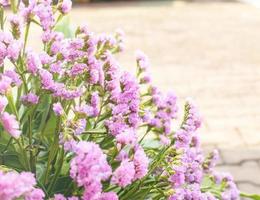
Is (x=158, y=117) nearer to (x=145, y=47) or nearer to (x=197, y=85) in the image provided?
(x=197, y=85)

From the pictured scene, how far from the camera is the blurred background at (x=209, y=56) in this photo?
3.59 m

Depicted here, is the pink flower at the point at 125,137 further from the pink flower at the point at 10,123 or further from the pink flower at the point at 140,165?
the pink flower at the point at 10,123

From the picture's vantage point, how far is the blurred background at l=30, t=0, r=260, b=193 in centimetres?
359

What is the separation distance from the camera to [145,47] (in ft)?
19.4

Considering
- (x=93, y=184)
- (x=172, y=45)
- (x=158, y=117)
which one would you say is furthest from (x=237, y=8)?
(x=93, y=184)

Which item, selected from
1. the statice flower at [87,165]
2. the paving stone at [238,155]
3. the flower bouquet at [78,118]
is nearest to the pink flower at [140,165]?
the flower bouquet at [78,118]

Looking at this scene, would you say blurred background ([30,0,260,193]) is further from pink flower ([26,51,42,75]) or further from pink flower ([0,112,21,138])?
pink flower ([0,112,21,138])

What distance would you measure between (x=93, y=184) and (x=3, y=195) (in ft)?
0.66

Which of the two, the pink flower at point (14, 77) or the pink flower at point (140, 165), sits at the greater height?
the pink flower at point (14, 77)

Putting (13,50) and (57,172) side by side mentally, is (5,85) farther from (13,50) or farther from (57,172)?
(57,172)

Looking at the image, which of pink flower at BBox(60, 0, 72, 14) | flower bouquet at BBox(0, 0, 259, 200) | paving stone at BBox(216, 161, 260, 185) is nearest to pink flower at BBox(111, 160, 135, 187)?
flower bouquet at BBox(0, 0, 259, 200)

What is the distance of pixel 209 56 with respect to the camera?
18.5 ft

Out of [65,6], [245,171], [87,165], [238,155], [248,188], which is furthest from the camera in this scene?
[238,155]

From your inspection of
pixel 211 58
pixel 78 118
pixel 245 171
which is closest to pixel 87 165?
pixel 78 118
